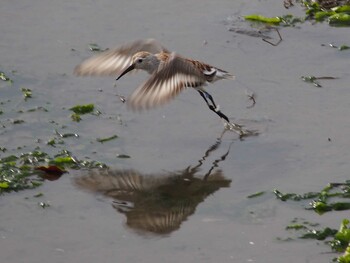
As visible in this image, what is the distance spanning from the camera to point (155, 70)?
772cm

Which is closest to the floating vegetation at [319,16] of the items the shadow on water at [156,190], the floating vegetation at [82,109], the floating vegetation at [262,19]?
the floating vegetation at [262,19]

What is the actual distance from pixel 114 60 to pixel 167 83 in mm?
886

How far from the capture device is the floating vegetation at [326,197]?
21.2ft

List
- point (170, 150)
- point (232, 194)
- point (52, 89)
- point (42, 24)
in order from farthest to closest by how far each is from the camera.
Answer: point (42, 24)
point (52, 89)
point (170, 150)
point (232, 194)

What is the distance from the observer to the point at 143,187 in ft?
22.7

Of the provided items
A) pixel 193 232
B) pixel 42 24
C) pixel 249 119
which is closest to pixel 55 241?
pixel 193 232

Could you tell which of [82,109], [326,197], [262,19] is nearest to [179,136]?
[82,109]

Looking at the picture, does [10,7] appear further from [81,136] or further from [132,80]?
[81,136]

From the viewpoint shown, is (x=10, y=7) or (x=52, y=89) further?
(x=10, y=7)

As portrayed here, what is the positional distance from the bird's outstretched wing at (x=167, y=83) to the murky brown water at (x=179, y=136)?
34 cm

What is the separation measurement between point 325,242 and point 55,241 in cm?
163

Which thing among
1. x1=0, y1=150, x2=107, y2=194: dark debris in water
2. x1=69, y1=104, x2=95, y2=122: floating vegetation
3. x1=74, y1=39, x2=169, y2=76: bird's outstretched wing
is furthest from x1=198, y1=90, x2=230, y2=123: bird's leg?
x1=0, y1=150, x2=107, y2=194: dark debris in water

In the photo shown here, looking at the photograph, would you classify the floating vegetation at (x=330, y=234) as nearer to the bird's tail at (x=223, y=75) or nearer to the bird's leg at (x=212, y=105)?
the bird's leg at (x=212, y=105)

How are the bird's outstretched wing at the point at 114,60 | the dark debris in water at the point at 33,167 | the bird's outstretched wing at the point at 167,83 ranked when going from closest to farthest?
the dark debris in water at the point at 33,167
the bird's outstretched wing at the point at 167,83
the bird's outstretched wing at the point at 114,60
